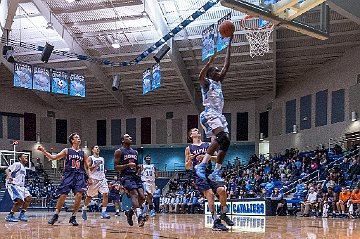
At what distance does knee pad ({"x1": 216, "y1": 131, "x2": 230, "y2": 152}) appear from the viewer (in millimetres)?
6441

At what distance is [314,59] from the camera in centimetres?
2533

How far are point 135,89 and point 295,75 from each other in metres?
9.59

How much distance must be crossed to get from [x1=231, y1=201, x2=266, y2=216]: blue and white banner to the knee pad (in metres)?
7.85

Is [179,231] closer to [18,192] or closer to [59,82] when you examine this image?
[18,192]

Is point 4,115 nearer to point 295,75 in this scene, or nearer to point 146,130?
point 146,130

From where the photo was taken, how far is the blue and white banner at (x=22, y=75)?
2153cm

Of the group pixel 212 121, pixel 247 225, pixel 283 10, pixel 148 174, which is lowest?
pixel 247 225

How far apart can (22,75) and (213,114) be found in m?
16.8

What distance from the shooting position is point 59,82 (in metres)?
23.3

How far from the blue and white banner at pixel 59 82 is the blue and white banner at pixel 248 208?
11829mm

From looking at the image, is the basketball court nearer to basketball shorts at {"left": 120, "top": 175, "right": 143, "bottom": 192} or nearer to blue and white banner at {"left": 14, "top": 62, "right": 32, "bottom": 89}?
blue and white banner at {"left": 14, "top": 62, "right": 32, "bottom": 89}

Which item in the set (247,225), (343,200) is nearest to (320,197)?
(343,200)

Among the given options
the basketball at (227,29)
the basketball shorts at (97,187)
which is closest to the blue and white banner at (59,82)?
the basketball shorts at (97,187)

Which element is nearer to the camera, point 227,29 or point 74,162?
point 227,29
